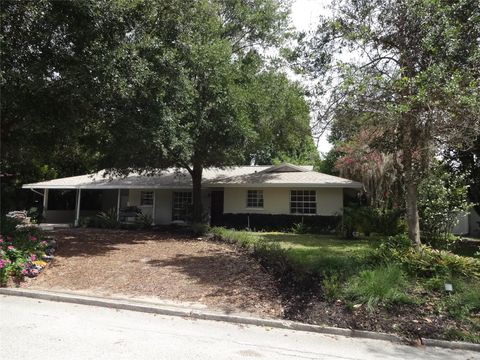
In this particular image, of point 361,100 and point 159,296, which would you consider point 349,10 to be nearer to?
A: point 361,100

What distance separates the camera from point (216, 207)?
23750 mm

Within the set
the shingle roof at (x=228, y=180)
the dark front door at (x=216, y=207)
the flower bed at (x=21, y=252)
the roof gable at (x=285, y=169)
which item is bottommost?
the flower bed at (x=21, y=252)

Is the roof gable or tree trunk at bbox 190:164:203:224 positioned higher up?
the roof gable

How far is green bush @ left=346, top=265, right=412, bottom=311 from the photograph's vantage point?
7336 millimetres

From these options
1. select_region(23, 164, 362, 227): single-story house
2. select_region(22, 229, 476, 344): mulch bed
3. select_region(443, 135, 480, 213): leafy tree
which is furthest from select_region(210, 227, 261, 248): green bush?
select_region(443, 135, 480, 213): leafy tree

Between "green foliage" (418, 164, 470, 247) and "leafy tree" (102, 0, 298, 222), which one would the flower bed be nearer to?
"leafy tree" (102, 0, 298, 222)

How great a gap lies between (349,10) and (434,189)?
7.03 meters

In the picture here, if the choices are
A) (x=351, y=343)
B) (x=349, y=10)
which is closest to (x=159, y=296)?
(x=351, y=343)

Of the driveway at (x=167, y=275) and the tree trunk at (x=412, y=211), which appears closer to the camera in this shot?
the driveway at (x=167, y=275)

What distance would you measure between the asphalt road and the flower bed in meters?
2.42

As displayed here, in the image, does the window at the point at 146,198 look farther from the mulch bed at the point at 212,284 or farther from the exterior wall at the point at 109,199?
the mulch bed at the point at 212,284

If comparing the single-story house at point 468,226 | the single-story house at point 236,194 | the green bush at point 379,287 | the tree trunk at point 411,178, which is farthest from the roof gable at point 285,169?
the green bush at point 379,287

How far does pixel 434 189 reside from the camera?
46.8 feet

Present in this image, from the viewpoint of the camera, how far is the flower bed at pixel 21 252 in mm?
9641
